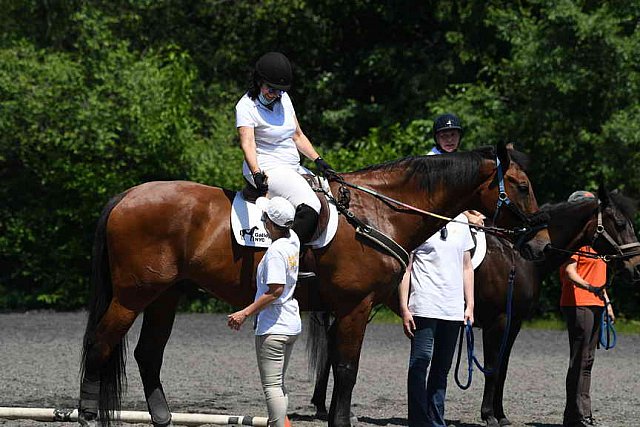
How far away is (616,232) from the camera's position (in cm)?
800

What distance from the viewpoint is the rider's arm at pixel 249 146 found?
6.62 metres

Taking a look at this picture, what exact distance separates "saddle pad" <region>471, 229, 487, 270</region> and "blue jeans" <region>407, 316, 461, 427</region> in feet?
4.92

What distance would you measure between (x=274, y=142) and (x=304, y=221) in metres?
0.66

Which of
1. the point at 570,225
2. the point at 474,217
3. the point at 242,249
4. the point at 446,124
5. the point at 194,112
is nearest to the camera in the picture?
the point at 242,249

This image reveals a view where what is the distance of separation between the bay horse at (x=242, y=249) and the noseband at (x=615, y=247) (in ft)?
3.88

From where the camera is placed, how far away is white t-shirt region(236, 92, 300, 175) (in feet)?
22.3

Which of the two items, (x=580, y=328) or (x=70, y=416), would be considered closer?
(x=70, y=416)

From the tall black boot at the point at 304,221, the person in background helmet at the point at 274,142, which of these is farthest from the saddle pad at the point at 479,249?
the tall black boot at the point at 304,221

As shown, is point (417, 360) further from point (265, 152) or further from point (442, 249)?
point (265, 152)

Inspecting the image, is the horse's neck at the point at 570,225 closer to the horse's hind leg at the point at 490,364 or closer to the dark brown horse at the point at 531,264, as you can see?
the dark brown horse at the point at 531,264

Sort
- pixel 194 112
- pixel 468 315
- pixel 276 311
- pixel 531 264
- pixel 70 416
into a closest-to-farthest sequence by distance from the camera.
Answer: pixel 276 311 → pixel 70 416 → pixel 468 315 → pixel 531 264 → pixel 194 112

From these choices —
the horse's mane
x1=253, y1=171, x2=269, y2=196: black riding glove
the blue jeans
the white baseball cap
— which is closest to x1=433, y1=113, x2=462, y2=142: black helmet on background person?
the horse's mane

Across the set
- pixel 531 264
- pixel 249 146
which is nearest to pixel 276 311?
pixel 249 146

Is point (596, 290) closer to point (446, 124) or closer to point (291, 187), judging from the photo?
point (446, 124)
